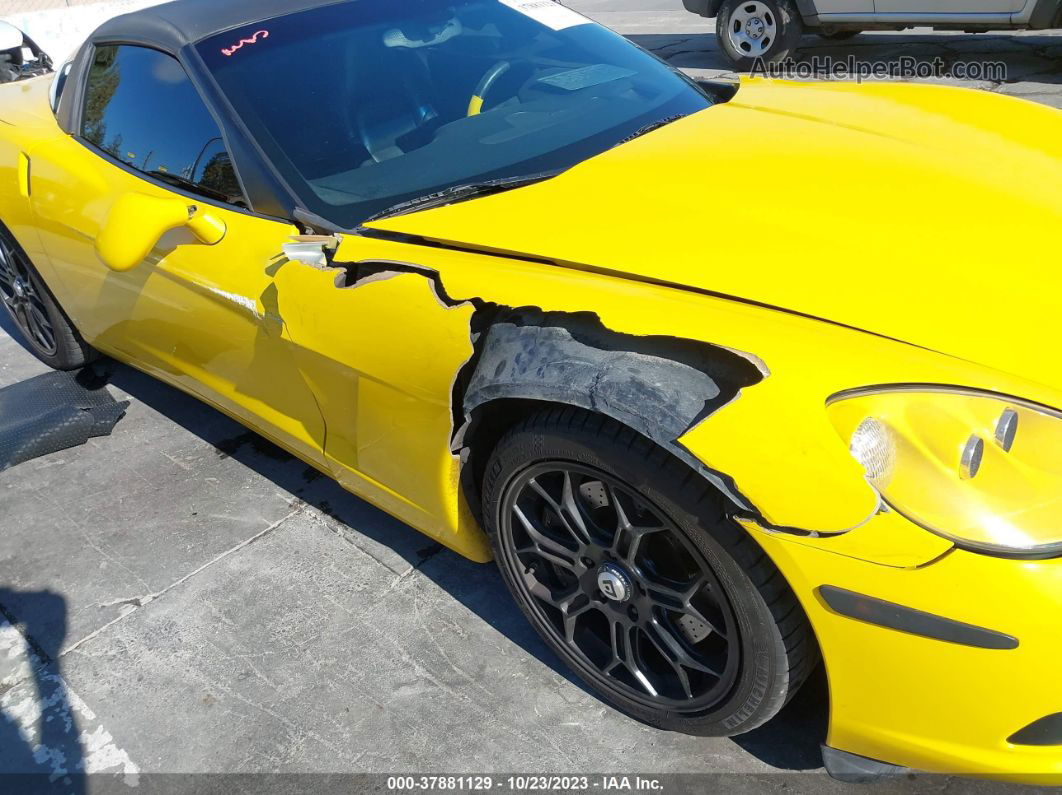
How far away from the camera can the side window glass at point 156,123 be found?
7.86ft

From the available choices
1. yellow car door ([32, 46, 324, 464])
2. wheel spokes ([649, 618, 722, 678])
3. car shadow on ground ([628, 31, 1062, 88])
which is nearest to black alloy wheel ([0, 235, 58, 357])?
yellow car door ([32, 46, 324, 464])

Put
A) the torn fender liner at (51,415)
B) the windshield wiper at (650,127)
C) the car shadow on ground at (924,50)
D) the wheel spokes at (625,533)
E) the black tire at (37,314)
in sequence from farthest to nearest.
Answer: the car shadow on ground at (924,50)
the black tire at (37,314)
the torn fender liner at (51,415)
the windshield wiper at (650,127)
the wheel spokes at (625,533)

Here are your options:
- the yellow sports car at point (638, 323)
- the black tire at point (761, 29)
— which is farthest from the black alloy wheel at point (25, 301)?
the black tire at point (761, 29)

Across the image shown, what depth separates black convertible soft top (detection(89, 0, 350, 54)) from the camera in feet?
8.22

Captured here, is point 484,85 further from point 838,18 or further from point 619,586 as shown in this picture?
point 838,18

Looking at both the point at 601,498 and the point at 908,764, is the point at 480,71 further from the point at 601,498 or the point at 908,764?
the point at 908,764

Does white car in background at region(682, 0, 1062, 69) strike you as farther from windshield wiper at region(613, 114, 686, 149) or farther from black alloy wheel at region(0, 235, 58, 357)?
black alloy wheel at region(0, 235, 58, 357)

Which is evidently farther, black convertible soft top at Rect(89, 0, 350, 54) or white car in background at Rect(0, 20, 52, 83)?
white car in background at Rect(0, 20, 52, 83)

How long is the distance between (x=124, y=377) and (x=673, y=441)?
9.78 ft

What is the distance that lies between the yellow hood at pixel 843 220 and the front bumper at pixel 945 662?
1.18 feet

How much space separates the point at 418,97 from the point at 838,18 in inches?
229

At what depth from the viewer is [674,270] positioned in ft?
5.53

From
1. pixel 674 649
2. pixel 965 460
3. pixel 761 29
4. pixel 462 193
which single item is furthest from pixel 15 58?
pixel 965 460

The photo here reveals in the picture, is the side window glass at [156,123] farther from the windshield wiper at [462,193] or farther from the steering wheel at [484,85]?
the steering wheel at [484,85]
